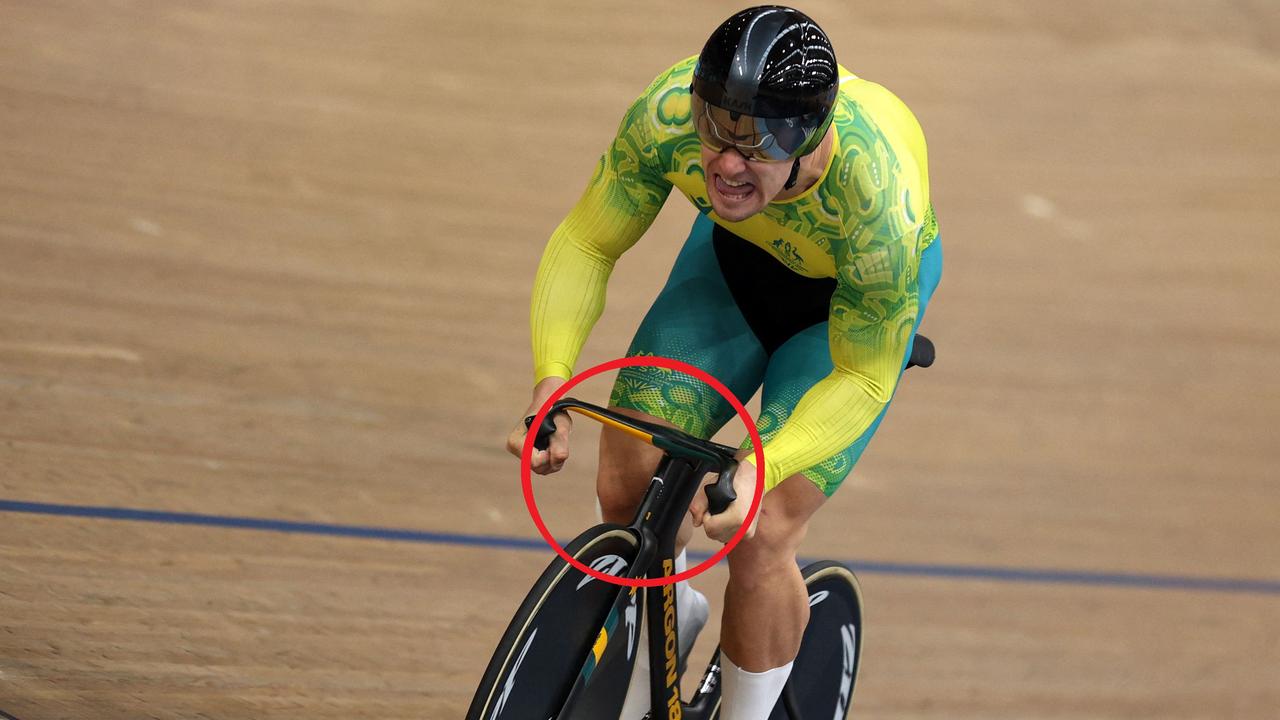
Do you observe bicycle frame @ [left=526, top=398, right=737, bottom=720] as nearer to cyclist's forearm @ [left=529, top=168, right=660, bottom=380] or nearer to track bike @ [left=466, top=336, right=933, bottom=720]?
track bike @ [left=466, top=336, right=933, bottom=720]

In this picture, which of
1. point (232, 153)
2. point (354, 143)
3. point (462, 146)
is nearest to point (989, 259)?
point (462, 146)

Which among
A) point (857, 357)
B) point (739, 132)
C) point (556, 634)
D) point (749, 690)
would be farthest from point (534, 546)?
point (739, 132)

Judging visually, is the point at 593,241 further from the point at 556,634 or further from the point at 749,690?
the point at 749,690

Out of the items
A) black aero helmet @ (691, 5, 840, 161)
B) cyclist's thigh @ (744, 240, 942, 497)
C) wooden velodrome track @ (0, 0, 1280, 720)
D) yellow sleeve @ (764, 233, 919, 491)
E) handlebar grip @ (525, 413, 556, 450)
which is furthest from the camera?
wooden velodrome track @ (0, 0, 1280, 720)

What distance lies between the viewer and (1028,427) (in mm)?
3582

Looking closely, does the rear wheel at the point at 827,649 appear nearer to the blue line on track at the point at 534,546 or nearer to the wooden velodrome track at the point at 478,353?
the wooden velodrome track at the point at 478,353

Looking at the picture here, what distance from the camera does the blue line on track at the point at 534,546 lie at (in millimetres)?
2816

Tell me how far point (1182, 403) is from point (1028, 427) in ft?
1.61

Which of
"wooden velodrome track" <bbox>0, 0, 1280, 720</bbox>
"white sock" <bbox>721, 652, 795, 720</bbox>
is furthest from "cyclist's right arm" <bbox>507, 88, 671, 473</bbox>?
"wooden velodrome track" <bbox>0, 0, 1280, 720</bbox>

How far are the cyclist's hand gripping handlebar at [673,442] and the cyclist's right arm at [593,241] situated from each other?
15 centimetres

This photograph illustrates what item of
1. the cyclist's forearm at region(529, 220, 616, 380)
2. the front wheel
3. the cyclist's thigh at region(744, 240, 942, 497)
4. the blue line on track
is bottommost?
the blue line on track

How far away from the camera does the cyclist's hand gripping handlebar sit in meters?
1.69

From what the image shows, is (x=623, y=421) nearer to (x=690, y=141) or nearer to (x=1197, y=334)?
(x=690, y=141)

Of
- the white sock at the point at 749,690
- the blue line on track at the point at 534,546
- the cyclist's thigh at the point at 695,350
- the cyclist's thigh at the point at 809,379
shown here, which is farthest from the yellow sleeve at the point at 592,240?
the blue line on track at the point at 534,546
